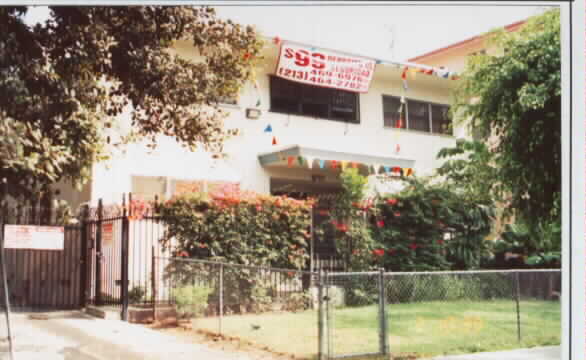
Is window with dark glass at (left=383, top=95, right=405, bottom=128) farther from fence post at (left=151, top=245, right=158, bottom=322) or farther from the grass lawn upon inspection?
fence post at (left=151, top=245, right=158, bottom=322)

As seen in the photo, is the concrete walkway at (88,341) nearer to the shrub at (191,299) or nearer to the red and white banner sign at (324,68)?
→ the shrub at (191,299)

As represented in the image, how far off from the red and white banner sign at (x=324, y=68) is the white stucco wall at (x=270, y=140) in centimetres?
9

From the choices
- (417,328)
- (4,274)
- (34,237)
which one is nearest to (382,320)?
(417,328)

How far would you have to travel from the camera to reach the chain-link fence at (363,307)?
5074 millimetres

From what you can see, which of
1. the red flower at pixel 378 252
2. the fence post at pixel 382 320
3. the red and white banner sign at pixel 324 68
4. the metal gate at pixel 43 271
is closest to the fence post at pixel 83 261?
the metal gate at pixel 43 271

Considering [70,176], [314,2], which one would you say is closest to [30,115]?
[70,176]

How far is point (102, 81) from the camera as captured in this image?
473 centimetres

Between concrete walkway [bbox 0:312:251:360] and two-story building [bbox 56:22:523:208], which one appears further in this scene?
two-story building [bbox 56:22:523:208]

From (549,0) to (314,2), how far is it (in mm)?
1615

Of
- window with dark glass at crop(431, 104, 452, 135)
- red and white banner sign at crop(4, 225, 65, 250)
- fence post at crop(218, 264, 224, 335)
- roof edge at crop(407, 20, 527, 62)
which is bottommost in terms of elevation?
fence post at crop(218, 264, 224, 335)

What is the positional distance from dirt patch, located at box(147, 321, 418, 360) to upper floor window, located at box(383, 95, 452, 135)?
7.37 feet

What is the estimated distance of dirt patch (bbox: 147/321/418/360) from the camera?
4.80m

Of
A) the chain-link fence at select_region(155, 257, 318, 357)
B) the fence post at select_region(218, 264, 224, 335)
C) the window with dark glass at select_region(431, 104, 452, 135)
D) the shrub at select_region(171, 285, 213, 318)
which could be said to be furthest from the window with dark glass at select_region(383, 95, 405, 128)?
the shrub at select_region(171, 285, 213, 318)

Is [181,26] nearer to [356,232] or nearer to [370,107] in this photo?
[370,107]
